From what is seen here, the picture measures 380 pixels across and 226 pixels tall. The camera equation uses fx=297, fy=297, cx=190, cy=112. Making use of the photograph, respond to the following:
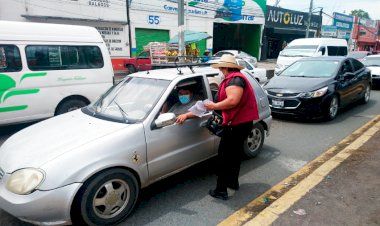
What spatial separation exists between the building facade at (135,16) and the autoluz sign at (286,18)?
1.33 metres

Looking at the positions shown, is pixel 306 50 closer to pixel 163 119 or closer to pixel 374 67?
pixel 374 67

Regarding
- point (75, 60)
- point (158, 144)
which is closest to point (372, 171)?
point (158, 144)

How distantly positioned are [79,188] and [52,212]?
29cm

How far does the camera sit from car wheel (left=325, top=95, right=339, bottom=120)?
22.5 feet

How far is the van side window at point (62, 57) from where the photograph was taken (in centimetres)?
612

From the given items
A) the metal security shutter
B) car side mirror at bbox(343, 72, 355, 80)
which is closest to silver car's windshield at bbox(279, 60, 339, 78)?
car side mirror at bbox(343, 72, 355, 80)

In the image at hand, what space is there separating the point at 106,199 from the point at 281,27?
31.6 m

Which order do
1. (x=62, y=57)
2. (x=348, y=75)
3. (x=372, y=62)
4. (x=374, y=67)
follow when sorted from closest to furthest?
(x=62, y=57), (x=348, y=75), (x=374, y=67), (x=372, y=62)

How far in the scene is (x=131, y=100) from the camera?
367cm

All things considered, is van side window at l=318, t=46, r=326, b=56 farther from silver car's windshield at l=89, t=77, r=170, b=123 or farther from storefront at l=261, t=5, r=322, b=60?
storefront at l=261, t=5, r=322, b=60

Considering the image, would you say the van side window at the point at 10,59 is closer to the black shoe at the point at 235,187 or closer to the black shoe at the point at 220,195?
the black shoe at the point at 220,195

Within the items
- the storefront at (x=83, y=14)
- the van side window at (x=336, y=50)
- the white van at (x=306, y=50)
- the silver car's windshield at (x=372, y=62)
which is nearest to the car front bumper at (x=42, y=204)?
the white van at (x=306, y=50)

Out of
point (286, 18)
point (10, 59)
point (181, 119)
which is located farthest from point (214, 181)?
point (286, 18)

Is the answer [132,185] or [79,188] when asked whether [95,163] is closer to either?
[79,188]
